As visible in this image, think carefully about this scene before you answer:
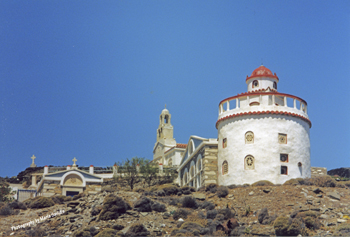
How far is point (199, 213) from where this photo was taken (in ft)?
115

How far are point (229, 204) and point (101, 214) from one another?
400 inches

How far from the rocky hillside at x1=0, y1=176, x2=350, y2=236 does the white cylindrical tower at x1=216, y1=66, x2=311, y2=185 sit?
1787 millimetres

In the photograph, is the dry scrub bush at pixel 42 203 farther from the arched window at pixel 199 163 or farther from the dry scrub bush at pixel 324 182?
the dry scrub bush at pixel 324 182

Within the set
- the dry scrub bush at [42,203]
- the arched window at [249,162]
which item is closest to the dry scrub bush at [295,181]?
the arched window at [249,162]

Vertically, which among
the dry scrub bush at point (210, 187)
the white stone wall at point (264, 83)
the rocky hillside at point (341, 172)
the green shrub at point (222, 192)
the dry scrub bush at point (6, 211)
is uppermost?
the white stone wall at point (264, 83)

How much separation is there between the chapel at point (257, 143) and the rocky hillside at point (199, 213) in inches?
73.0

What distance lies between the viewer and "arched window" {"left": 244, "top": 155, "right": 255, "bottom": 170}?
140 feet

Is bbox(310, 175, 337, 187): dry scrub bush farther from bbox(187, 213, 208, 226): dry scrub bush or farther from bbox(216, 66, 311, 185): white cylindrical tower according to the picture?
bbox(187, 213, 208, 226): dry scrub bush

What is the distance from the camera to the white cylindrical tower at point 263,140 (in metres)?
42.5

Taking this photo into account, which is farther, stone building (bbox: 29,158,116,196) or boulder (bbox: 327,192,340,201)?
stone building (bbox: 29,158,116,196)

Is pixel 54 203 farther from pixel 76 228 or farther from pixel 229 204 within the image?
pixel 229 204

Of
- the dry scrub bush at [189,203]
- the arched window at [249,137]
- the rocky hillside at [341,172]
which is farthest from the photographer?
the rocky hillside at [341,172]

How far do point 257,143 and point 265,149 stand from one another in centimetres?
89

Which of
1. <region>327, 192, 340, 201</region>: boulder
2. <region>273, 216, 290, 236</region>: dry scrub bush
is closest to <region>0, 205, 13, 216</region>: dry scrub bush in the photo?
<region>273, 216, 290, 236</region>: dry scrub bush
